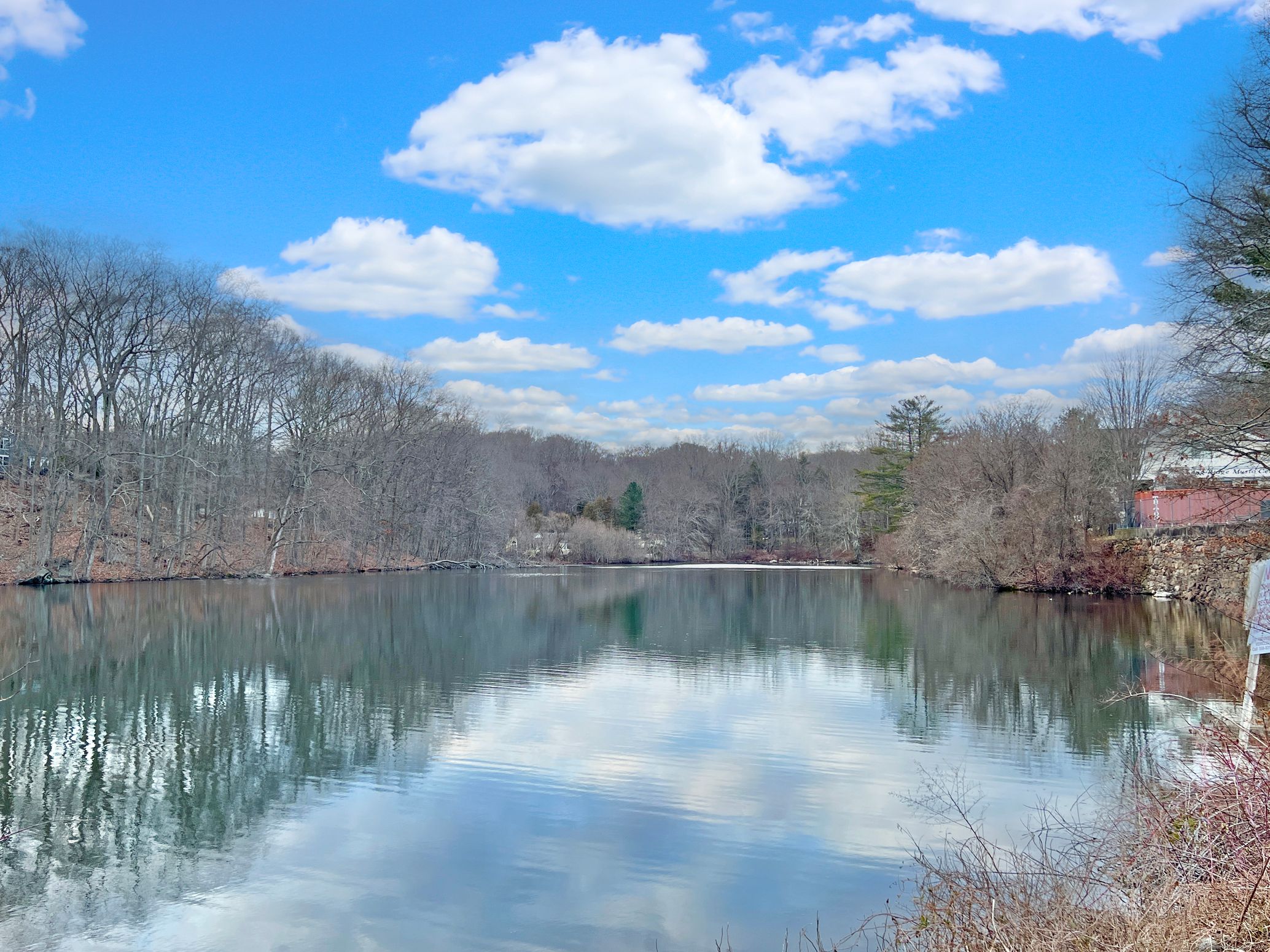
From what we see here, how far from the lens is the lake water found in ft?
23.2

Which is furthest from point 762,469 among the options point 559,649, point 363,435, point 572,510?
point 559,649

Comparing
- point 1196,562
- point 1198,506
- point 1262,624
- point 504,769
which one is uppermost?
point 1198,506

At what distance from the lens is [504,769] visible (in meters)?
10.9

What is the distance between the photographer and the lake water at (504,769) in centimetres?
706

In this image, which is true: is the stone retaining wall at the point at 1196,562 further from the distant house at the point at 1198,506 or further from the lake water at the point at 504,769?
the lake water at the point at 504,769

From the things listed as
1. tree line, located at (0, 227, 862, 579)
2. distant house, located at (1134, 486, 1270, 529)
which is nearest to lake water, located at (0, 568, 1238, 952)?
distant house, located at (1134, 486, 1270, 529)

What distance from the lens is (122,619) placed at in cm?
2505

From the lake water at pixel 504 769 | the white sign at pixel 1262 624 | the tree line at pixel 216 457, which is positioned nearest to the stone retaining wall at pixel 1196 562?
the lake water at pixel 504 769

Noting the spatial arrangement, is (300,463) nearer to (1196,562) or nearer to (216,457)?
(216,457)

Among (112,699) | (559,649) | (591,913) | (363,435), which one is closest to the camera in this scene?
(591,913)

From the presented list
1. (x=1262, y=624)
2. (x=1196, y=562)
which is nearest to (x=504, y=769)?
(x=1262, y=624)

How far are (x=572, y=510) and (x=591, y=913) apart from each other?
77016mm

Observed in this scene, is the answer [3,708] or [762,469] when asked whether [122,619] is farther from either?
[762,469]

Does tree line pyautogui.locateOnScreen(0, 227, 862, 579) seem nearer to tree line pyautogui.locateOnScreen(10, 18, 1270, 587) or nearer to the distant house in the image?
tree line pyautogui.locateOnScreen(10, 18, 1270, 587)
